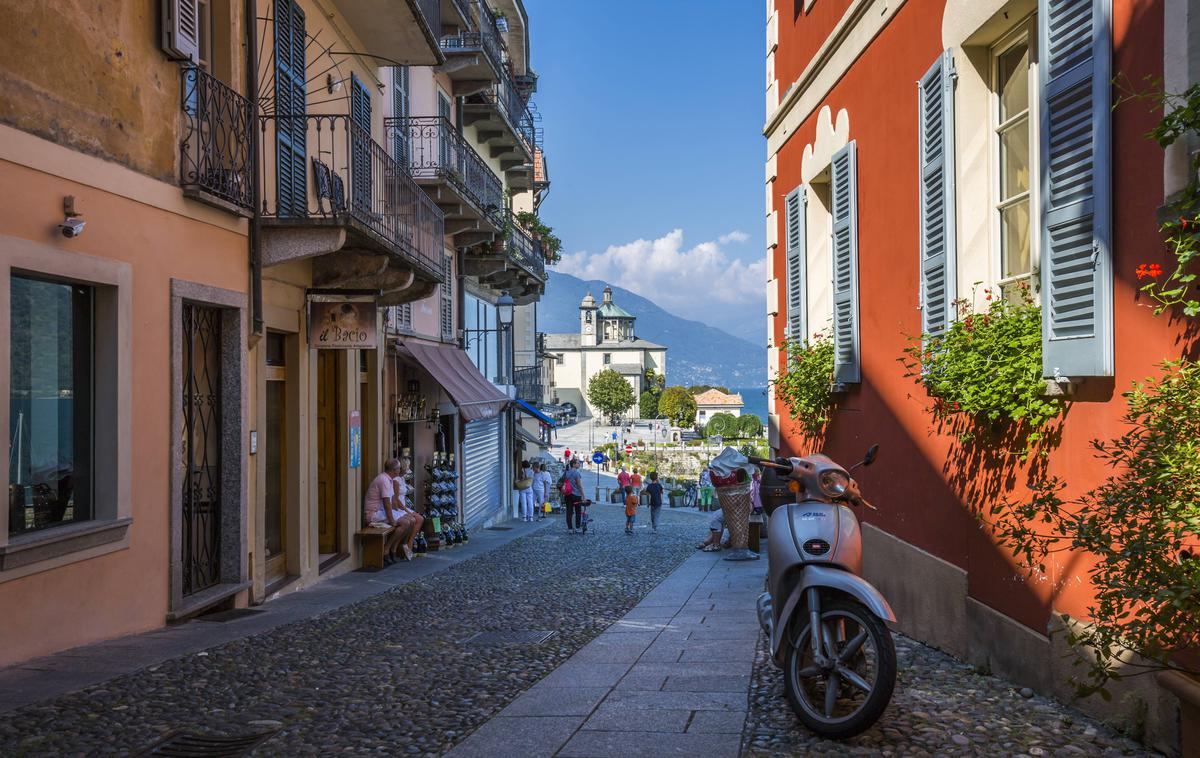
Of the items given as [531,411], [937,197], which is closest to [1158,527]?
[937,197]

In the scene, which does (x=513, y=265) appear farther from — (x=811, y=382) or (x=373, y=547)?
(x=811, y=382)

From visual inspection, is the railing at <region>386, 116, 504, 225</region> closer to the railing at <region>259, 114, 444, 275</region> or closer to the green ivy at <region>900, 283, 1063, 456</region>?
the railing at <region>259, 114, 444, 275</region>

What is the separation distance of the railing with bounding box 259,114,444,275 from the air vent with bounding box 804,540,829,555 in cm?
703

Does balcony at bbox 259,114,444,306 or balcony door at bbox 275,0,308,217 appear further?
balcony door at bbox 275,0,308,217

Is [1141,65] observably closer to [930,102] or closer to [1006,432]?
[1006,432]

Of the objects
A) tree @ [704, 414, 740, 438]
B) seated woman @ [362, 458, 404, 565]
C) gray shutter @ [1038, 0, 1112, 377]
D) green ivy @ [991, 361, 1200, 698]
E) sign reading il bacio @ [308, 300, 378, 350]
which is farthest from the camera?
tree @ [704, 414, 740, 438]

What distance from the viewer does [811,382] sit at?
34.9 feet

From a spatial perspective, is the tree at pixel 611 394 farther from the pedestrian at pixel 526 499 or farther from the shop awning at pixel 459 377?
the shop awning at pixel 459 377

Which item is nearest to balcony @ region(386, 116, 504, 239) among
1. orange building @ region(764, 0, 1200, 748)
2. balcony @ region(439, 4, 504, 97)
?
balcony @ region(439, 4, 504, 97)

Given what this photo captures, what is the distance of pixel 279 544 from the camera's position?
41.3 feet

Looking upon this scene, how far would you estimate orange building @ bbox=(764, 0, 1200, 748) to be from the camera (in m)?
4.71

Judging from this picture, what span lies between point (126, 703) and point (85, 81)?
14.1 ft

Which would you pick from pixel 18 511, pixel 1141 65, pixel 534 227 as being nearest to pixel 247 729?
pixel 18 511

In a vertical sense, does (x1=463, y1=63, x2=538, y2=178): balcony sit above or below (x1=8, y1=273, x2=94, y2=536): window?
above
